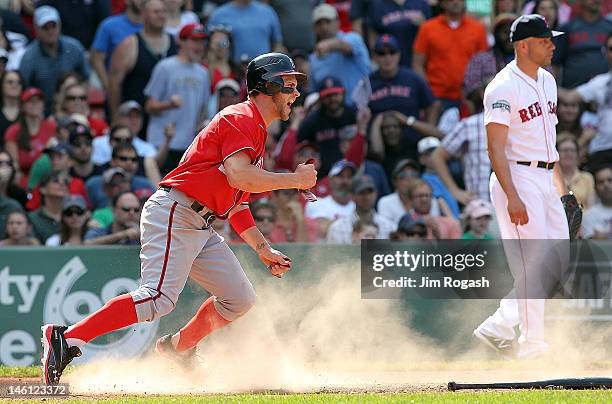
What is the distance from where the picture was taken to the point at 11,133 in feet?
44.4

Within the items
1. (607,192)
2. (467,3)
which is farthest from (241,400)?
(467,3)

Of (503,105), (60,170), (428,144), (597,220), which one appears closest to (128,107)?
(60,170)

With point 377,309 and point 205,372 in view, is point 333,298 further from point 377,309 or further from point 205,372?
point 205,372

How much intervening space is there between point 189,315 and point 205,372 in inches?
91.7

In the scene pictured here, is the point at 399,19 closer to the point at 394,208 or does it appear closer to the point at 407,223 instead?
the point at 394,208

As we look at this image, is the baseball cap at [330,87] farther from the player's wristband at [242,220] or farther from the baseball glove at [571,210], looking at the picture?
the player's wristband at [242,220]

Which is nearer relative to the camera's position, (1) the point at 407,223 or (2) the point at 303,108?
(1) the point at 407,223

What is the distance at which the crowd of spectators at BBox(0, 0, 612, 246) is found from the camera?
40.9 feet

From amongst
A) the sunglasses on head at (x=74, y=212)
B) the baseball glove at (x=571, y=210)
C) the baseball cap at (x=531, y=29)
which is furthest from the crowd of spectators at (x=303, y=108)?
the baseball cap at (x=531, y=29)

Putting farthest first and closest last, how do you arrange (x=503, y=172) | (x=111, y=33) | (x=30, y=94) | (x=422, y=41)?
(x=422, y=41) < (x=111, y=33) < (x=30, y=94) < (x=503, y=172)

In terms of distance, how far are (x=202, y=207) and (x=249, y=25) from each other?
304 inches

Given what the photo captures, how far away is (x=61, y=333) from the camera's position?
7.36 meters

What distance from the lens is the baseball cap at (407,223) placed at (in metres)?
11.8

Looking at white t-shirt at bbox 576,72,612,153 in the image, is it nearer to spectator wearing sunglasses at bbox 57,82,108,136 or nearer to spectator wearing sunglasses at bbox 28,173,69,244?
spectator wearing sunglasses at bbox 57,82,108,136
